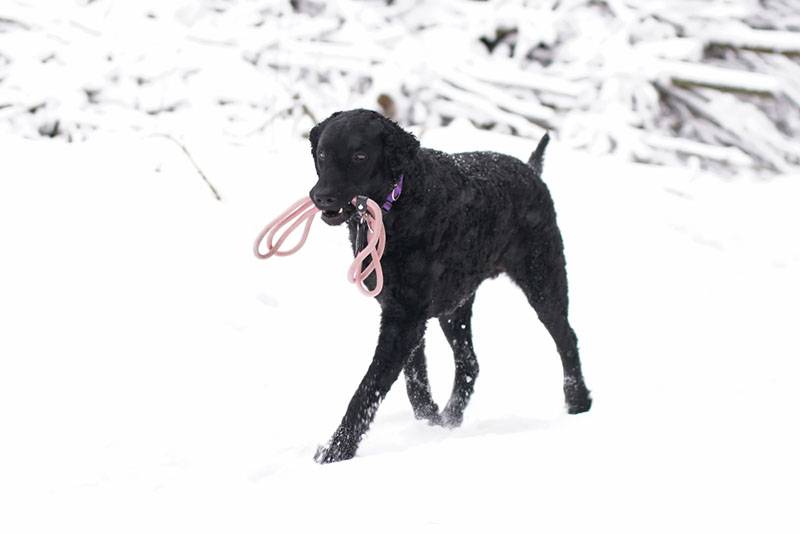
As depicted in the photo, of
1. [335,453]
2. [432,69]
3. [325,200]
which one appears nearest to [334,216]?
[325,200]

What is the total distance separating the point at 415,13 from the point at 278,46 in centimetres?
165

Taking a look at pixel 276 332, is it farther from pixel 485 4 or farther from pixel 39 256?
pixel 485 4

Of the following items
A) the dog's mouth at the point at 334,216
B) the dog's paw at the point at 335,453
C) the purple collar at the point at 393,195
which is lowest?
the dog's paw at the point at 335,453

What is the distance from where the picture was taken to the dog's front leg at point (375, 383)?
12.3 feet

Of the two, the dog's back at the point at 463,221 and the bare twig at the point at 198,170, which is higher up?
the dog's back at the point at 463,221

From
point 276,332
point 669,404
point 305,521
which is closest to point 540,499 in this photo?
point 305,521

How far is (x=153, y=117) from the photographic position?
7551 mm

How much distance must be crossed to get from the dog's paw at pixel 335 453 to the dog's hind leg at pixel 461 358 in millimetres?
938

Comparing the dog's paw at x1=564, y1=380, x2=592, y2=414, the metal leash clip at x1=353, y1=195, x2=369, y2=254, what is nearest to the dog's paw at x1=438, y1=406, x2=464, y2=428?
the dog's paw at x1=564, y1=380, x2=592, y2=414

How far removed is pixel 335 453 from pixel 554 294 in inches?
62.2

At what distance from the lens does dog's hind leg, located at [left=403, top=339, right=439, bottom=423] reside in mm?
4520

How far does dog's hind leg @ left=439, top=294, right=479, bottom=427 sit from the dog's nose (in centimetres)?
134

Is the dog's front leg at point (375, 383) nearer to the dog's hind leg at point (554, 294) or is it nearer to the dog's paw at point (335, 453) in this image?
the dog's paw at point (335, 453)

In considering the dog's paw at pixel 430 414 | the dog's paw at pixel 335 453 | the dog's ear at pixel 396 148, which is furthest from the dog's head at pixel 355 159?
the dog's paw at pixel 430 414
